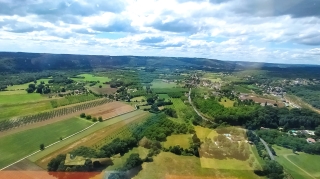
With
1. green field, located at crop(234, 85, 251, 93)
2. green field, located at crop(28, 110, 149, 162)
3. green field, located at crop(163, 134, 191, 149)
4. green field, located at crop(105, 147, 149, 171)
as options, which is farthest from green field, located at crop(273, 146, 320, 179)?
green field, located at crop(234, 85, 251, 93)

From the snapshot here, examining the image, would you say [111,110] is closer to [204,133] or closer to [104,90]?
[204,133]

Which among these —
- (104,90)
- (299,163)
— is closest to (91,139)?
(299,163)

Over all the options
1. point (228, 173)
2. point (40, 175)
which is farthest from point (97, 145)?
Answer: point (228, 173)

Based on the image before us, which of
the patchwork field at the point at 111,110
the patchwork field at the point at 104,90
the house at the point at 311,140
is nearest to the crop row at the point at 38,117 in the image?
the patchwork field at the point at 111,110

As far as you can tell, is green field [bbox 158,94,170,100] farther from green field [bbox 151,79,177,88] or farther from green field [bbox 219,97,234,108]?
green field [bbox 219,97,234,108]

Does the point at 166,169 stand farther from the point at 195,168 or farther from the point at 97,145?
the point at 97,145

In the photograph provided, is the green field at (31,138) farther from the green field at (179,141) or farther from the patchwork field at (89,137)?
the green field at (179,141)
